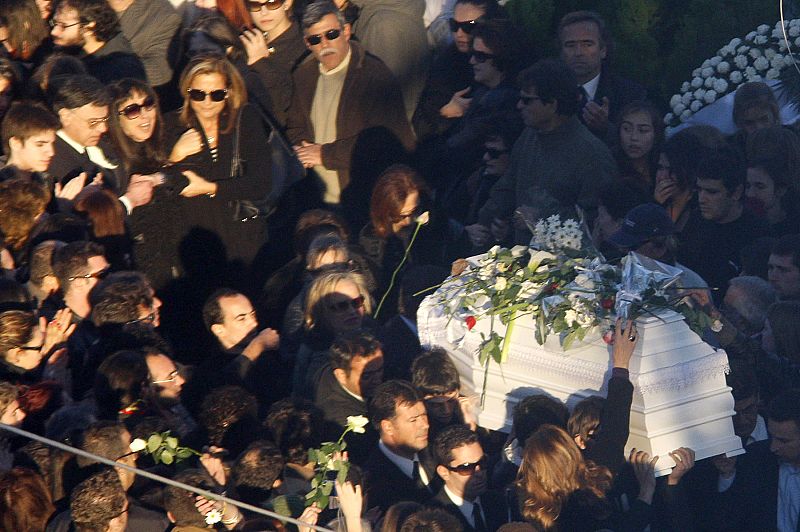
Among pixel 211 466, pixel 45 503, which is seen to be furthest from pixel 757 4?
pixel 45 503

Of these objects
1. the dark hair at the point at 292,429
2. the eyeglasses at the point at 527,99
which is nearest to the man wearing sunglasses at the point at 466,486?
the dark hair at the point at 292,429

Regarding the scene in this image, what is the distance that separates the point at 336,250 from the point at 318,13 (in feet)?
4.35

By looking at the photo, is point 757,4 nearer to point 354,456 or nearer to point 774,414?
point 774,414

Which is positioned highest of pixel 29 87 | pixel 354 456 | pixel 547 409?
pixel 29 87

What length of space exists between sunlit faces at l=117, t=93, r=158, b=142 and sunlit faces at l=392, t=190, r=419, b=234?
3.90 feet

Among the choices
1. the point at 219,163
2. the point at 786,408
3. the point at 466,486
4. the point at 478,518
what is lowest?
the point at 478,518

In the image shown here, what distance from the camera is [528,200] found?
Result: 6.55 meters

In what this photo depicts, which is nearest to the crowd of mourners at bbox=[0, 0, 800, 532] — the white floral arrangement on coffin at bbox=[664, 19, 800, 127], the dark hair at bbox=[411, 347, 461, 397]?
the dark hair at bbox=[411, 347, 461, 397]

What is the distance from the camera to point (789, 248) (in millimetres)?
6023

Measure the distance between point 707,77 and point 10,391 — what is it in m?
3.80

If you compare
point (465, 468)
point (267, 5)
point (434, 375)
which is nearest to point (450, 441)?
point (465, 468)

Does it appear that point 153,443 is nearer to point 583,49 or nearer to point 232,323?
point 232,323

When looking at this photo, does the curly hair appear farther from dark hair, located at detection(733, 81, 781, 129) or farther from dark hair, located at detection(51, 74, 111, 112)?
dark hair, located at detection(51, 74, 111, 112)

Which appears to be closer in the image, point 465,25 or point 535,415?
point 535,415
